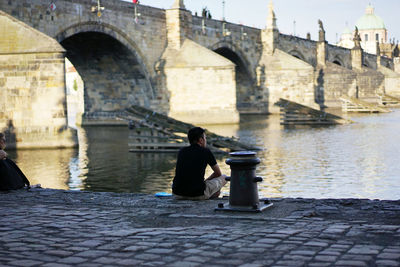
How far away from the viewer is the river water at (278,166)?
466 inches

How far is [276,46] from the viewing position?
4553cm

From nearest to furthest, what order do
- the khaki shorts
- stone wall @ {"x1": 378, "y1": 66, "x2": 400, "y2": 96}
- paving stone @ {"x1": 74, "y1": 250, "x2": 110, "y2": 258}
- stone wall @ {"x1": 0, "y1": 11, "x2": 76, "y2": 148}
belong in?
paving stone @ {"x1": 74, "y1": 250, "x2": 110, "y2": 258} → the khaki shorts → stone wall @ {"x1": 0, "y1": 11, "x2": 76, "y2": 148} → stone wall @ {"x1": 378, "y1": 66, "x2": 400, "y2": 96}

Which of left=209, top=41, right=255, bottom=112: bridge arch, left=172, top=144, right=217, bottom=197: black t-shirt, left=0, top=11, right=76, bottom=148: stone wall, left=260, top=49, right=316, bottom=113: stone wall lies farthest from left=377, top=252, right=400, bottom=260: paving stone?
left=209, top=41, right=255, bottom=112: bridge arch

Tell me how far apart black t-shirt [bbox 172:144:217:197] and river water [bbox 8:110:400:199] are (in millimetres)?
3188

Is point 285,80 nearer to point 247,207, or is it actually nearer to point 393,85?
point 393,85

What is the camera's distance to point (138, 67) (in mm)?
31703

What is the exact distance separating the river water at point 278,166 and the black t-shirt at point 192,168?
3.19m

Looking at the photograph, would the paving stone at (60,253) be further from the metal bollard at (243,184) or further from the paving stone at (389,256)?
the paving stone at (389,256)

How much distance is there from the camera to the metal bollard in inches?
277

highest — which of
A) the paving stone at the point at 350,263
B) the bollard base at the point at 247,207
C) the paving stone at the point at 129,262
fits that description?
the bollard base at the point at 247,207

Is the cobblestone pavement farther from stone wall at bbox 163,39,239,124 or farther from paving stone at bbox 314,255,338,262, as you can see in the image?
stone wall at bbox 163,39,239,124

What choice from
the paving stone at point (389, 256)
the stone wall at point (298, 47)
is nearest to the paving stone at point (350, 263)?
the paving stone at point (389, 256)

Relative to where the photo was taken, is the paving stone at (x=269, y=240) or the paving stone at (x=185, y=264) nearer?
the paving stone at (x=185, y=264)

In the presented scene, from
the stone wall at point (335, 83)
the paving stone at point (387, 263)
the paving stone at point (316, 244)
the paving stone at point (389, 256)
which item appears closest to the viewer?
the paving stone at point (387, 263)
